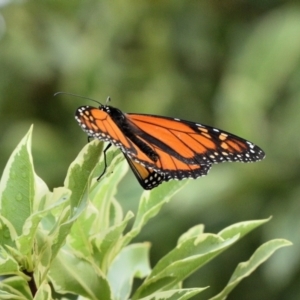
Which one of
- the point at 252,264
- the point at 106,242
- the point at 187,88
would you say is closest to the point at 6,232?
the point at 106,242

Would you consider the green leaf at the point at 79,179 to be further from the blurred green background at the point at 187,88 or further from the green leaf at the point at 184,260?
the blurred green background at the point at 187,88

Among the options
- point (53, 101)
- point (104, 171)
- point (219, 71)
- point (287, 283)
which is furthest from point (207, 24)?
point (104, 171)

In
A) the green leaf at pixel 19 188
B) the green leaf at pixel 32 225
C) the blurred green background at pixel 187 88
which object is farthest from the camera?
the blurred green background at pixel 187 88

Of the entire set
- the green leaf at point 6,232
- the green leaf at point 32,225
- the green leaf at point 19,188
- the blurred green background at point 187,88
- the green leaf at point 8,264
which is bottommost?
the green leaf at point 8,264

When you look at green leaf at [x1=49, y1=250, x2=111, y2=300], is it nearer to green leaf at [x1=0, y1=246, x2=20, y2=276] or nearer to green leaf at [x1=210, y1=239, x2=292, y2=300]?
green leaf at [x1=0, y1=246, x2=20, y2=276]

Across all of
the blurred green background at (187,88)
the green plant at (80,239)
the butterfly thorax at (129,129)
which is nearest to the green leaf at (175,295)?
the green plant at (80,239)

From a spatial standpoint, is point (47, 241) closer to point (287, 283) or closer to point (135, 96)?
point (287, 283)
